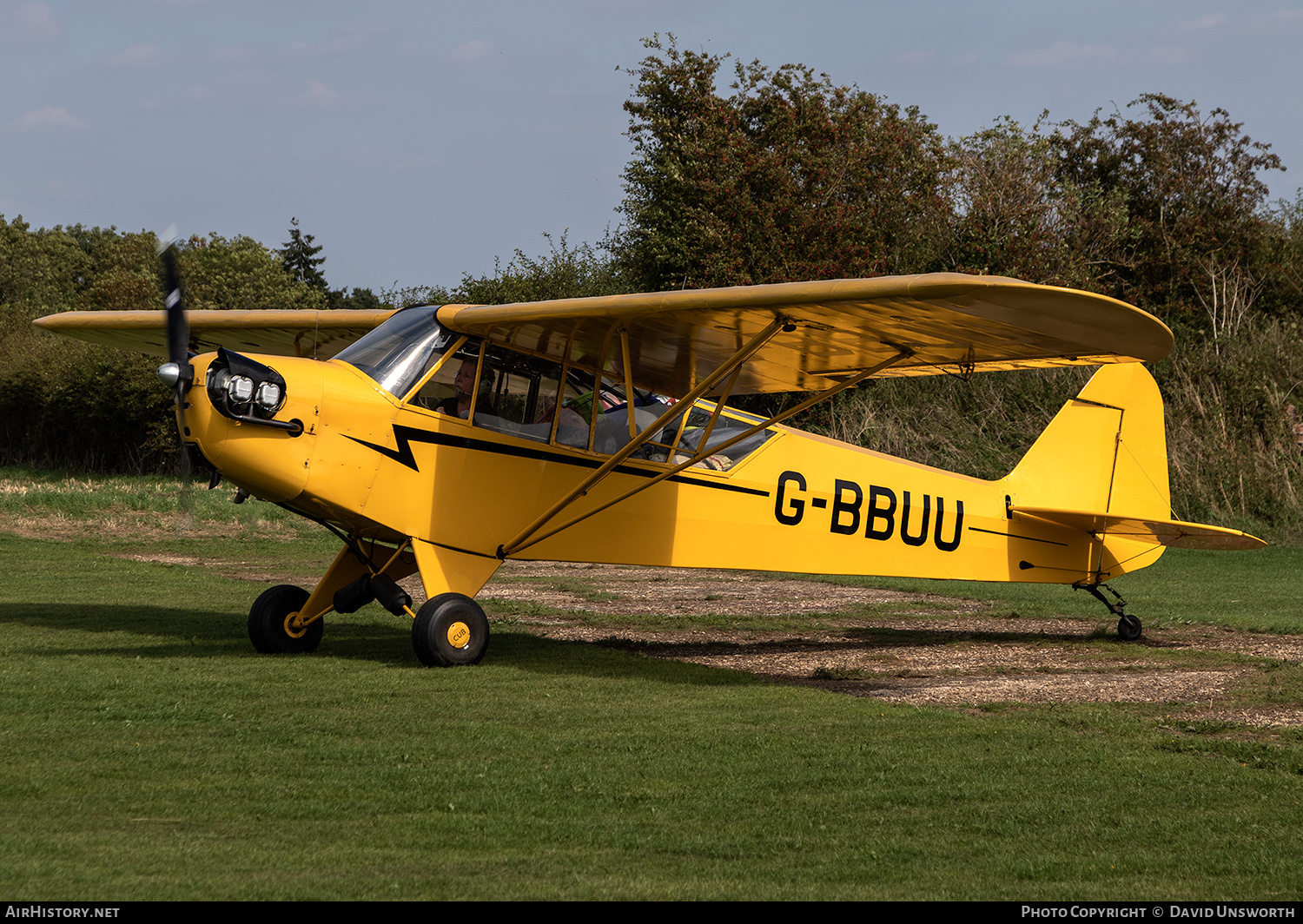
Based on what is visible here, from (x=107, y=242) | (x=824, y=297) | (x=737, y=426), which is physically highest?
(x=107, y=242)

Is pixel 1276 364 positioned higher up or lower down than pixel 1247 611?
higher up

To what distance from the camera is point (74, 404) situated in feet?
153

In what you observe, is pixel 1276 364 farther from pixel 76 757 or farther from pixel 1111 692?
pixel 76 757

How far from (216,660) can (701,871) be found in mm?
5994

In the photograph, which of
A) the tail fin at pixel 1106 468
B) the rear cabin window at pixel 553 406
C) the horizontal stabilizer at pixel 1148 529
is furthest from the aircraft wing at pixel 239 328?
the horizontal stabilizer at pixel 1148 529

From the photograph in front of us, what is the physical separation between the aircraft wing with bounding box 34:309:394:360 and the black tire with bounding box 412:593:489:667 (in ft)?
10.9

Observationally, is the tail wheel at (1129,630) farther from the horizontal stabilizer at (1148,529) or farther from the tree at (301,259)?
the tree at (301,259)

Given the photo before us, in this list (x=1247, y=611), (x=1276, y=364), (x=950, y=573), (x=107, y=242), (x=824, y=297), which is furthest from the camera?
(x=107, y=242)

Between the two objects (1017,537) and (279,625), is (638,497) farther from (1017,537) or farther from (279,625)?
(1017,537)

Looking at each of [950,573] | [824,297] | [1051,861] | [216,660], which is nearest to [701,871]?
[1051,861]

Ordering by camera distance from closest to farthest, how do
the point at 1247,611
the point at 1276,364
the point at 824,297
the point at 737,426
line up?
the point at 824,297 < the point at 737,426 < the point at 1247,611 < the point at 1276,364

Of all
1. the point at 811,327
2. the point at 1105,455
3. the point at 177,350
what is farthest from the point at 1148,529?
the point at 177,350
